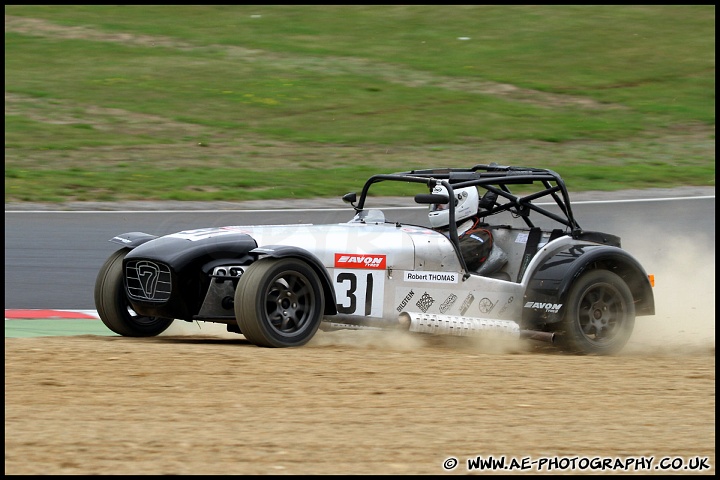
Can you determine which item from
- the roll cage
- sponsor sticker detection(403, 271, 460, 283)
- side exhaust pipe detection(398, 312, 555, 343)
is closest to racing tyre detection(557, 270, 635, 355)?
side exhaust pipe detection(398, 312, 555, 343)

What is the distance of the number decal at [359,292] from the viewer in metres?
8.61

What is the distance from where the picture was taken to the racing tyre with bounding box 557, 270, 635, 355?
909 cm

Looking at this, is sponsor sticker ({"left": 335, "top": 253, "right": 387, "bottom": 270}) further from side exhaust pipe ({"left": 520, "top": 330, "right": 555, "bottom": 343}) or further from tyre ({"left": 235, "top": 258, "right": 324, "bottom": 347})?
side exhaust pipe ({"left": 520, "top": 330, "right": 555, "bottom": 343})

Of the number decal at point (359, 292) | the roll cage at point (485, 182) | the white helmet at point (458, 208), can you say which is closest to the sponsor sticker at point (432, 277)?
the roll cage at point (485, 182)

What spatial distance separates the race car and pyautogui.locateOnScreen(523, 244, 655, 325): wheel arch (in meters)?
0.01

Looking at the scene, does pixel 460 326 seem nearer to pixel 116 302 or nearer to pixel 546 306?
pixel 546 306

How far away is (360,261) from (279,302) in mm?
846

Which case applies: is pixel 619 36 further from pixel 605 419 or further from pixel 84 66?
pixel 605 419

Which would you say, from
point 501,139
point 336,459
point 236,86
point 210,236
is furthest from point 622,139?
point 336,459

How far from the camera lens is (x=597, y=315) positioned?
938 cm

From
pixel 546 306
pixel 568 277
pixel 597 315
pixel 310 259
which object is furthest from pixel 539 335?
pixel 310 259

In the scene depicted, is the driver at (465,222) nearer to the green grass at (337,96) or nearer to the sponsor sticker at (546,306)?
the sponsor sticker at (546,306)

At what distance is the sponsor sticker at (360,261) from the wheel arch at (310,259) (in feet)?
0.82

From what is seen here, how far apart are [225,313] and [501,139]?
41.4ft
